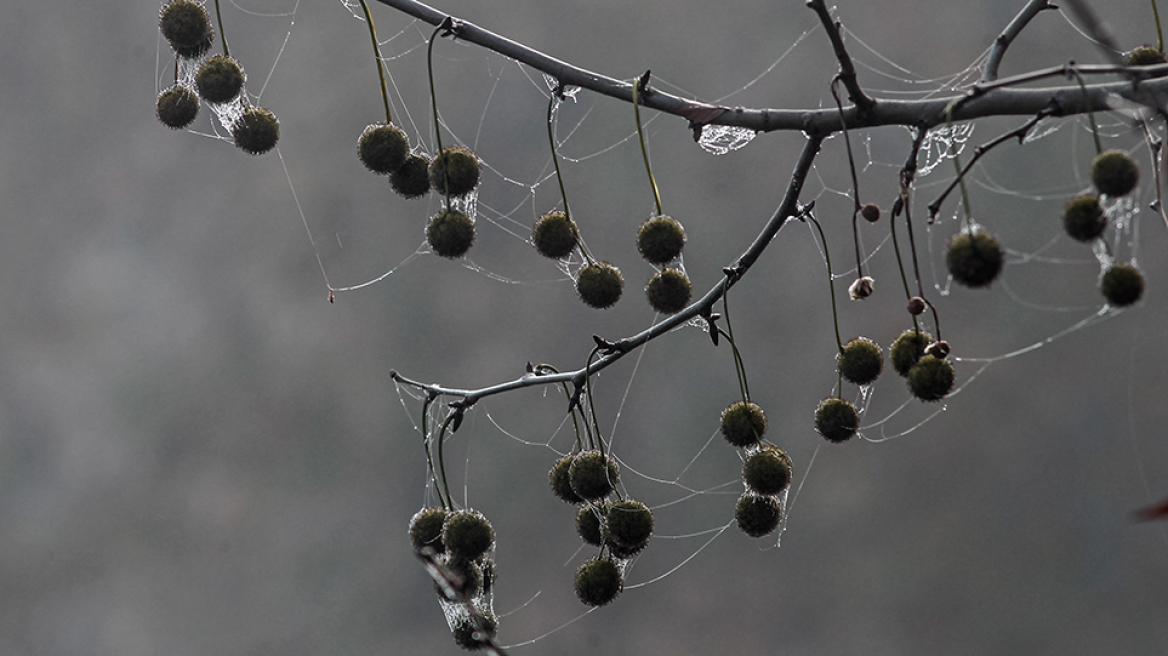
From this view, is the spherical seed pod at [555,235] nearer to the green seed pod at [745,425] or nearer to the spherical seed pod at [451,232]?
the spherical seed pod at [451,232]

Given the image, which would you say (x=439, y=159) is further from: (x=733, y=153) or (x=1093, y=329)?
(x=1093, y=329)

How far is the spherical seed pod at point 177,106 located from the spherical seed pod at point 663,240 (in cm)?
47

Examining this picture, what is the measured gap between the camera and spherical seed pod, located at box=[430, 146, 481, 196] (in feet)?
3.15

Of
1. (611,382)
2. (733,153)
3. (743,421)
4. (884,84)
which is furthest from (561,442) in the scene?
(743,421)

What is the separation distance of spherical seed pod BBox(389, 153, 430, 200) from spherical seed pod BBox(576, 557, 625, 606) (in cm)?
40

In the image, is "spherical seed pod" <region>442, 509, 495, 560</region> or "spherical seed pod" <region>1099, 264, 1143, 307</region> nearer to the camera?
"spherical seed pod" <region>1099, 264, 1143, 307</region>

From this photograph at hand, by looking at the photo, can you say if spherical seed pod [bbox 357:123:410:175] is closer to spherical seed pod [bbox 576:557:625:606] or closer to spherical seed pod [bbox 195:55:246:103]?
spherical seed pod [bbox 195:55:246:103]

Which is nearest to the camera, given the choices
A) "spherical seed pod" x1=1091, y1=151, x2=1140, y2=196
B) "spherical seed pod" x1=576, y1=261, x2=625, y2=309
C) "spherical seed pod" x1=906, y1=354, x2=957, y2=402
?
"spherical seed pod" x1=1091, y1=151, x2=1140, y2=196

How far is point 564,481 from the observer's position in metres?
1.00

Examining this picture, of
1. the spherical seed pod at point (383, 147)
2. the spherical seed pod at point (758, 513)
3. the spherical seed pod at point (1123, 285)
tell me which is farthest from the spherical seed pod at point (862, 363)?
the spherical seed pod at point (383, 147)

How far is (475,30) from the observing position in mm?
922

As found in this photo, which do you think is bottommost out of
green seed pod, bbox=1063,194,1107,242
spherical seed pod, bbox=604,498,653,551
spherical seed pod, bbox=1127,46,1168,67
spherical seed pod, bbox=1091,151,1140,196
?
spherical seed pod, bbox=604,498,653,551

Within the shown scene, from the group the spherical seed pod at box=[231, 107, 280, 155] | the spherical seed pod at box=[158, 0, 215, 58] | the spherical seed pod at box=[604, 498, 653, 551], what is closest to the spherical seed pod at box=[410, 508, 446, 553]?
the spherical seed pod at box=[604, 498, 653, 551]

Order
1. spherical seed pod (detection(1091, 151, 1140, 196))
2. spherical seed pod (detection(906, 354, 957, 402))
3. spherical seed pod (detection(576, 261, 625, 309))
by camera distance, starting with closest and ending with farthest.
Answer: spherical seed pod (detection(1091, 151, 1140, 196))
spherical seed pod (detection(906, 354, 957, 402))
spherical seed pod (detection(576, 261, 625, 309))
